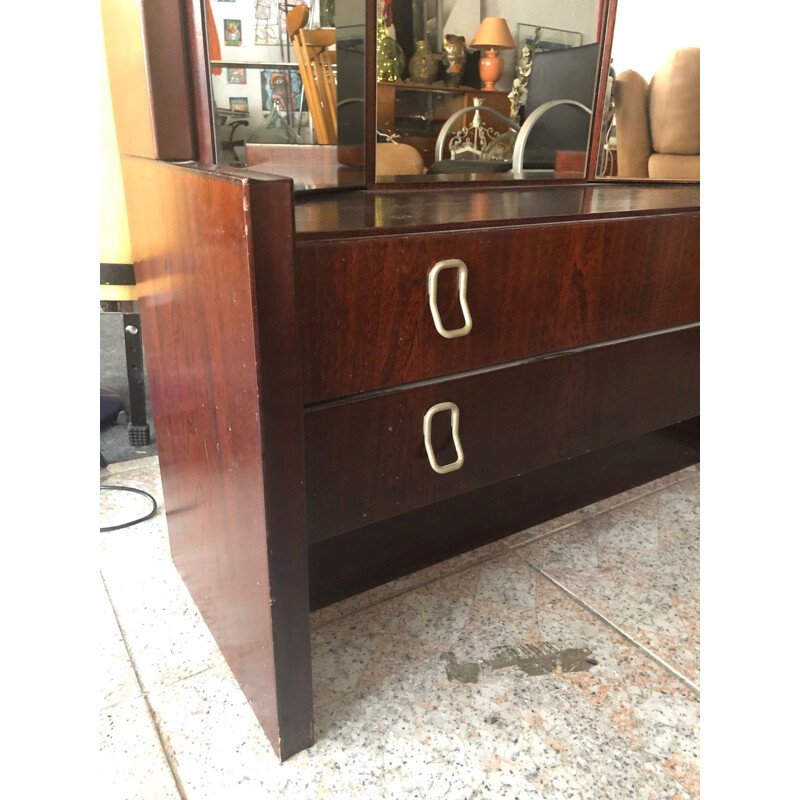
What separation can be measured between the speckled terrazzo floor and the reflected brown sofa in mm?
736

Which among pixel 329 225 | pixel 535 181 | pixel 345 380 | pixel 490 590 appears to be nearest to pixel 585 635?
pixel 490 590

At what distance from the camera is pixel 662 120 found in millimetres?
1366

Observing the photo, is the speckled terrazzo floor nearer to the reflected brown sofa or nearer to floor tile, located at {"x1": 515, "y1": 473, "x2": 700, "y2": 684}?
floor tile, located at {"x1": 515, "y1": 473, "x2": 700, "y2": 684}

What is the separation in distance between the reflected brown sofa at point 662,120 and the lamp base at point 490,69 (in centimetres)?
32

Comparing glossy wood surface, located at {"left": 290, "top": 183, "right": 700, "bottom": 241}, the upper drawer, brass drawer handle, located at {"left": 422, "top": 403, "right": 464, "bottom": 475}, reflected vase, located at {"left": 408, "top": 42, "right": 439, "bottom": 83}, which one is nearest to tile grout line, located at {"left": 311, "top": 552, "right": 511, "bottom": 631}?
brass drawer handle, located at {"left": 422, "top": 403, "right": 464, "bottom": 475}

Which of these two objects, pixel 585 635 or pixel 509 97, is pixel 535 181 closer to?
pixel 509 97

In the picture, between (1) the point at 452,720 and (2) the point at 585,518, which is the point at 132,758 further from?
(2) the point at 585,518

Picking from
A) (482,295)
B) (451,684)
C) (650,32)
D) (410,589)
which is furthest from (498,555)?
(650,32)

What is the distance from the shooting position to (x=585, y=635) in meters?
1.02

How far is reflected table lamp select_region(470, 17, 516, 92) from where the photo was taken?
1146 millimetres

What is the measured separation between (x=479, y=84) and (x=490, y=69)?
0.03 m

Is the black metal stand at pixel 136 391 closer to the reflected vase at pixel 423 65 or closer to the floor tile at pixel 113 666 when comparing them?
the floor tile at pixel 113 666
